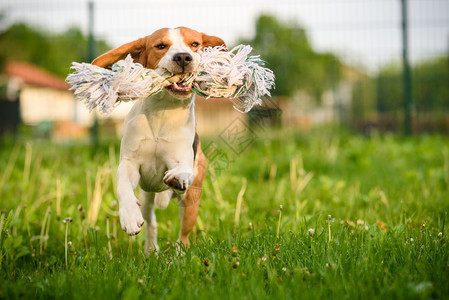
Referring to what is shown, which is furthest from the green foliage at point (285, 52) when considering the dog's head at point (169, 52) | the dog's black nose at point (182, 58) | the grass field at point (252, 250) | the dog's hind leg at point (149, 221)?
the dog's black nose at point (182, 58)

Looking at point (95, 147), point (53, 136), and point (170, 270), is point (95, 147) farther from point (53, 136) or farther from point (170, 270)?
point (170, 270)

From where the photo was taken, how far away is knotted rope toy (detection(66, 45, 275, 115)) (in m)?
1.94

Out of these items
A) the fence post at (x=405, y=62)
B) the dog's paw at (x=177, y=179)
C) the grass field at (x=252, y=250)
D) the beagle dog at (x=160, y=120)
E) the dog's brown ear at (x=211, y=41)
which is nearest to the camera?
the grass field at (x=252, y=250)

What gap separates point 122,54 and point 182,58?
0.41 m

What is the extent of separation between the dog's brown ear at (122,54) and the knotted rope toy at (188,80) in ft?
0.58

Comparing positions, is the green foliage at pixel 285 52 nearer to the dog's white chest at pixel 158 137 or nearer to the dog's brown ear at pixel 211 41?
the dog's brown ear at pixel 211 41

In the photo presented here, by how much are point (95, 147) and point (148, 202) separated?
4979 millimetres

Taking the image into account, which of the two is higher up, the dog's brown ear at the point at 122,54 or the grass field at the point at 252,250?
the dog's brown ear at the point at 122,54

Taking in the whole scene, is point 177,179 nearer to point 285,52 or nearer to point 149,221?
point 149,221

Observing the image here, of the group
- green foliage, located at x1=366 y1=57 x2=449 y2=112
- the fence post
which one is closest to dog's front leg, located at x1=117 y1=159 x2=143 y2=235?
the fence post

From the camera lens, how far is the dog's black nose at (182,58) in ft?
6.72

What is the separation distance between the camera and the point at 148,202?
2742 millimetres

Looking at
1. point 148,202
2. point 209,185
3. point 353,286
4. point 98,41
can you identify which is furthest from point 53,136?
point 353,286

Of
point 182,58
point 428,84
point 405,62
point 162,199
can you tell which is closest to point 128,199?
point 162,199
